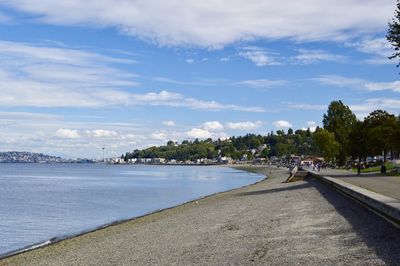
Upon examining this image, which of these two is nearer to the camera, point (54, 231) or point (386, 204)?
point (386, 204)

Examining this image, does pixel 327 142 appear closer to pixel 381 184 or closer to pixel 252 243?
pixel 381 184

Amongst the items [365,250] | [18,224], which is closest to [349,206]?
[365,250]

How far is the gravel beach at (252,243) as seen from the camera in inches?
501

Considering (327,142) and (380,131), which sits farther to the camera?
(327,142)

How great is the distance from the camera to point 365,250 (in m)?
12.6

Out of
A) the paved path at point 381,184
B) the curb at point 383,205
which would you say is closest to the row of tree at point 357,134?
the paved path at point 381,184

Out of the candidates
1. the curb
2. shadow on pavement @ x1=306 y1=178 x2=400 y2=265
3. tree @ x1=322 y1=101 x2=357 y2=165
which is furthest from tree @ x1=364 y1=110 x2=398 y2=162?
shadow on pavement @ x1=306 y1=178 x2=400 y2=265

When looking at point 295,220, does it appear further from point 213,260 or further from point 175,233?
point 213,260

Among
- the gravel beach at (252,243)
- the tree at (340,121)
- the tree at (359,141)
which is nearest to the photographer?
the gravel beach at (252,243)

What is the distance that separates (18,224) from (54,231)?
4361mm

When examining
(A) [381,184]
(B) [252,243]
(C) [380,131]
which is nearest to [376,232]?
(B) [252,243]

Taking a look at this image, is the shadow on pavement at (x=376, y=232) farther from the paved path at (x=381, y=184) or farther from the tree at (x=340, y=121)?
the tree at (x=340, y=121)

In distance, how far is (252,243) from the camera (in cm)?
1562

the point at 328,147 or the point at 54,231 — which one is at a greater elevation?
the point at 328,147
